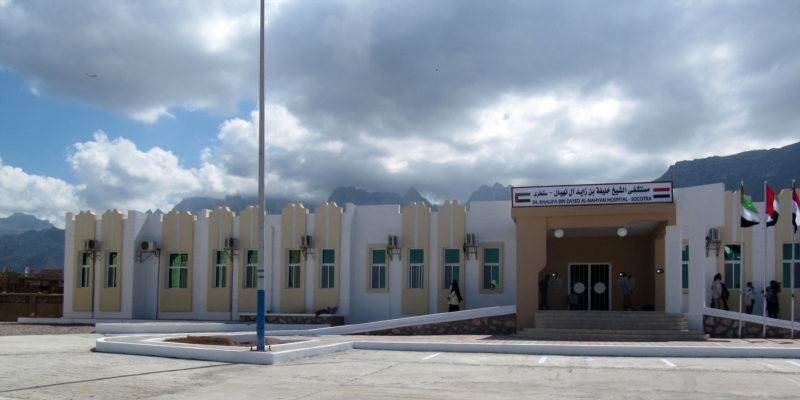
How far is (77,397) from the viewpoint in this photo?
900cm

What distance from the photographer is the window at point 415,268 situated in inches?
992

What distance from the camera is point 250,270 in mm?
27469

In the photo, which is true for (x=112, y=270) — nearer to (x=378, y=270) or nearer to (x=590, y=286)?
(x=378, y=270)

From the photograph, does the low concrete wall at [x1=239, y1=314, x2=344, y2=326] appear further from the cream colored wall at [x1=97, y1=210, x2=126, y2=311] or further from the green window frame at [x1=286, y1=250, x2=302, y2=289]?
the cream colored wall at [x1=97, y1=210, x2=126, y2=311]

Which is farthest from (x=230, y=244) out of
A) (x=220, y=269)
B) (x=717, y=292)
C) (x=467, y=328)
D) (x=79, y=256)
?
(x=717, y=292)

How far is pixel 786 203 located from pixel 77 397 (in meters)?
22.2

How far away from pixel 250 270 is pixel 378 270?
5.65 m

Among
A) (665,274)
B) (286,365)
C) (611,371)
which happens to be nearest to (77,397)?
(286,365)

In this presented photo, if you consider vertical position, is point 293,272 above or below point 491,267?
below

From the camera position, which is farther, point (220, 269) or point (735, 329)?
point (220, 269)

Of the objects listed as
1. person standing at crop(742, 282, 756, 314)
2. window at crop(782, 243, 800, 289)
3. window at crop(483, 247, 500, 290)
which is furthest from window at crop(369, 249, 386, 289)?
window at crop(782, 243, 800, 289)

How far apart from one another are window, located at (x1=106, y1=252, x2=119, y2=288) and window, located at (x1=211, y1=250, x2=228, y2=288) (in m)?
4.72

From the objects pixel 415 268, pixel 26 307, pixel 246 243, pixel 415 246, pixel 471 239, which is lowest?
pixel 26 307

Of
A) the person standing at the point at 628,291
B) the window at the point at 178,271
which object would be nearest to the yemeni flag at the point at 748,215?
the person standing at the point at 628,291
